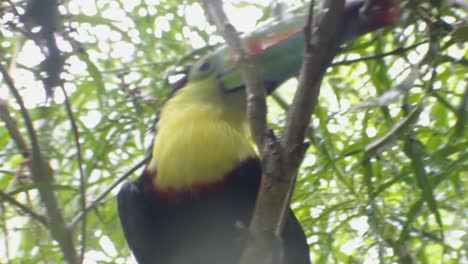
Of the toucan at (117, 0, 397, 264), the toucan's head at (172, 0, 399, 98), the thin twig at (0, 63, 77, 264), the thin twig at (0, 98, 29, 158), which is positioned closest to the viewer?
the thin twig at (0, 63, 77, 264)

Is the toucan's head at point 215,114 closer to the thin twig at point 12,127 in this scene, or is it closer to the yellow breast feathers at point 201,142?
the yellow breast feathers at point 201,142

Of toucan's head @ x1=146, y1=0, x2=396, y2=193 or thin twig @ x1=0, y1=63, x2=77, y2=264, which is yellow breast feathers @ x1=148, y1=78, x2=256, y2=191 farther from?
thin twig @ x1=0, y1=63, x2=77, y2=264

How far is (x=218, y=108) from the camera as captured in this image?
1641 millimetres

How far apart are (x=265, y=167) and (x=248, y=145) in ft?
1.84

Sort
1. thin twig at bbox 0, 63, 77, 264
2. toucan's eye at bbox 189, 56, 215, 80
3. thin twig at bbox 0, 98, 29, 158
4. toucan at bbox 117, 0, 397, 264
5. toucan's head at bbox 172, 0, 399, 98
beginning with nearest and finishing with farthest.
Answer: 1. thin twig at bbox 0, 63, 77, 264
2. toucan's head at bbox 172, 0, 399, 98
3. thin twig at bbox 0, 98, 29, 158
4. toucan at bbox 117, 0, 397, 264
5. toucan's eye at bbox 189, 56, 215, 80

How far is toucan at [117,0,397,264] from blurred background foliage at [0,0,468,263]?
7 centimetres

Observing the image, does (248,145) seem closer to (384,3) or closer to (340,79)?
(340,79)

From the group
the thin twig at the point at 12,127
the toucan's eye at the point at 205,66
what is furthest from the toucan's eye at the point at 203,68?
the thin twig at the point at 12,127

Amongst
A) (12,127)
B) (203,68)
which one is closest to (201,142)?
(203,68)

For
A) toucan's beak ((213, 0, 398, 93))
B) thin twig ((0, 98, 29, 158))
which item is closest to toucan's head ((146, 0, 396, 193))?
toucan's beak ((213, 0, 398, 93))

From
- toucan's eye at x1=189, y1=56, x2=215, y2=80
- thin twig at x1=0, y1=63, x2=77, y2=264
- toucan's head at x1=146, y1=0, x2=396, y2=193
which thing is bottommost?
thin twig at x1=0, y1=63, x2=77, y2=264

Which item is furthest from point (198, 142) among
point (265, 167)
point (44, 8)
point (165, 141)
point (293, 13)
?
point (44, 8)

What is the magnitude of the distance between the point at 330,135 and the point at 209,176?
291 mm

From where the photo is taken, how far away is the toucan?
154cm
